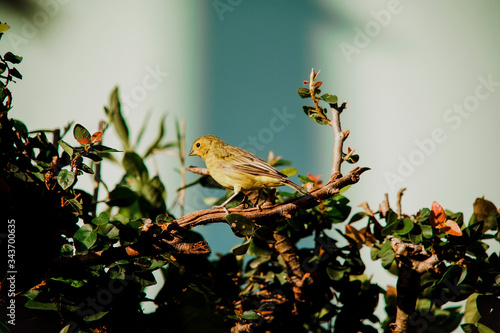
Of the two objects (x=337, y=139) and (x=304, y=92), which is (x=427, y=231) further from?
(x=304, y=92)

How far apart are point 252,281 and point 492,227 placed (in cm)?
86

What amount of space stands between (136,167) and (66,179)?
1.69 feet

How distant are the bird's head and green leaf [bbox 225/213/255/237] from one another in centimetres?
103

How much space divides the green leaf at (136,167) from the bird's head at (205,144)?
60 centimetres

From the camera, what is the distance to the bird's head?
228cm

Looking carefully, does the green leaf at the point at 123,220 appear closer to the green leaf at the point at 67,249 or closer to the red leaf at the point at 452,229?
the green leaf at the point at 67,249

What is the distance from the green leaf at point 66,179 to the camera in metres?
1.21

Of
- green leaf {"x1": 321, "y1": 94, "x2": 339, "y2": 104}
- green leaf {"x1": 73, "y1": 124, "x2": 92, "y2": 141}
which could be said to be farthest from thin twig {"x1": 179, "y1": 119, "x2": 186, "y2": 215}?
green leaf {"x1": 321, "y1": 94, "x2": 339, "y2": 104}

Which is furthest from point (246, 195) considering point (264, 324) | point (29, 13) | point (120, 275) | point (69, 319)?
point (29, 13)

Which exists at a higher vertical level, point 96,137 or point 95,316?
point 96,137

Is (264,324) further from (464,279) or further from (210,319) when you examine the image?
(464,279)

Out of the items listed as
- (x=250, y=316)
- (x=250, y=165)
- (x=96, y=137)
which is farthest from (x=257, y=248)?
(x=96, y=137)

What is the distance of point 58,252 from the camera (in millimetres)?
1211

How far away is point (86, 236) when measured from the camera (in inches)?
48.5
